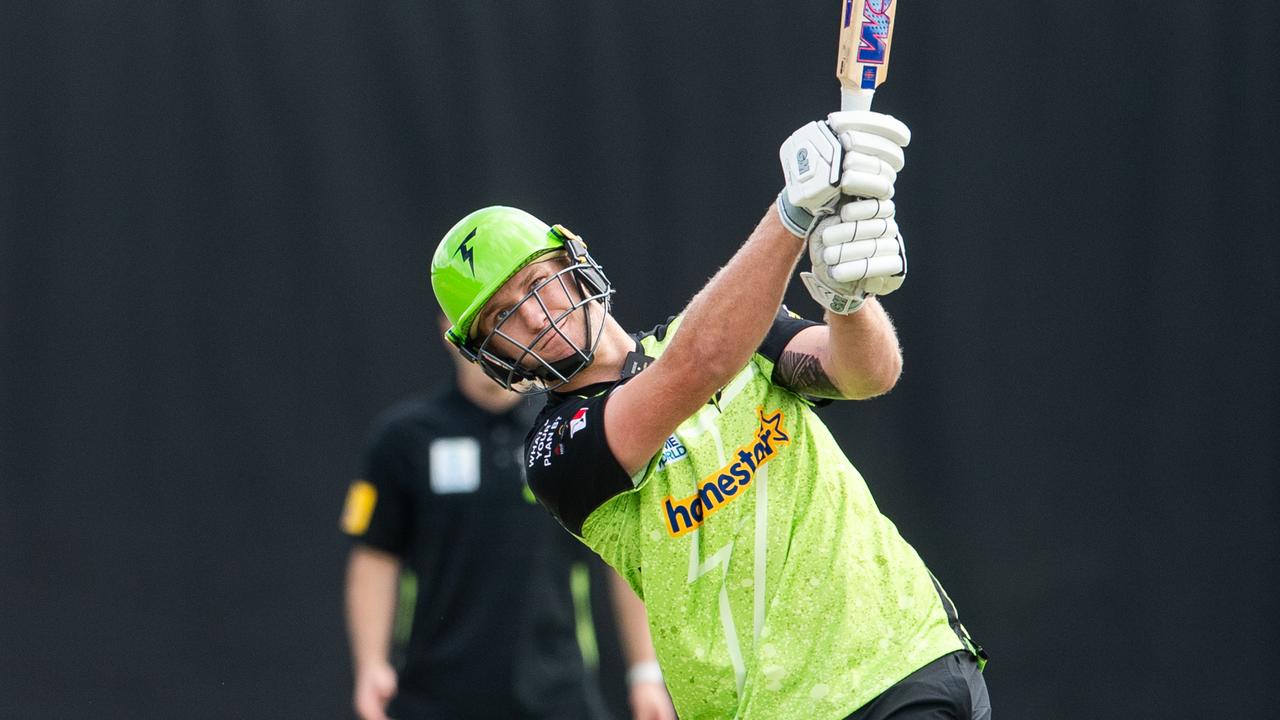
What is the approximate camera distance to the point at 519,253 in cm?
246

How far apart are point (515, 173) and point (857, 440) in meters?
1.29

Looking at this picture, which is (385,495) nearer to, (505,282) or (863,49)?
(505,282)

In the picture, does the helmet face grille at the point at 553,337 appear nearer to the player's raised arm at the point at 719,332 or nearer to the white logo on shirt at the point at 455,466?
the player's raised arm at the point at 719,332

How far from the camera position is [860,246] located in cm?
187

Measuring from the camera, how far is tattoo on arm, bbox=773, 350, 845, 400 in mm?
2342

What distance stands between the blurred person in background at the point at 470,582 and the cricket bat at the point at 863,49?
1.85m

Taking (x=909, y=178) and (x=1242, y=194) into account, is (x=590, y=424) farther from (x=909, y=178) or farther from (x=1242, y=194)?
(x=1242, y=194)

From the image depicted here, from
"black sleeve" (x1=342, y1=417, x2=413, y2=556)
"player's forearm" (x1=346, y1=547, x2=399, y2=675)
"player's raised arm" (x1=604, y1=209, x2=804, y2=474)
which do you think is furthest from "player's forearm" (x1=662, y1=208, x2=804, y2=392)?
"player's forearm" (x1=346, y1=547, x2=399, y2=675)

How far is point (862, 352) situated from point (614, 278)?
6.39ft

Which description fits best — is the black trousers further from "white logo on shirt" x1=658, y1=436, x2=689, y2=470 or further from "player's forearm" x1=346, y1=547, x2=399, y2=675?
"player's forearm" x1=346, y1=547, x2=399, y2=675

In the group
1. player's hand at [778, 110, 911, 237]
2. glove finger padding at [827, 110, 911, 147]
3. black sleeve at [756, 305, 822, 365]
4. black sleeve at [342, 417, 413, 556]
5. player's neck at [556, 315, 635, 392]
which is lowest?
black sleeve at [342, 417, 413, 556]

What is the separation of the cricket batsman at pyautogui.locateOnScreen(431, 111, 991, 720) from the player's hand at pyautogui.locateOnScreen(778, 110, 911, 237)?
167 mm

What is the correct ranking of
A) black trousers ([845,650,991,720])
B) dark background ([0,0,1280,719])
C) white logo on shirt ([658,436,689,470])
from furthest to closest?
1. dark background ([0,0,1280,719])
2. white logo on shirt ([658,436,689,470])
3. black trousers ([845,650,991,720])

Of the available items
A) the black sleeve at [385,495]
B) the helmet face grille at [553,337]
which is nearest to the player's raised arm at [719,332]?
the helmet face grille at [553,337]
